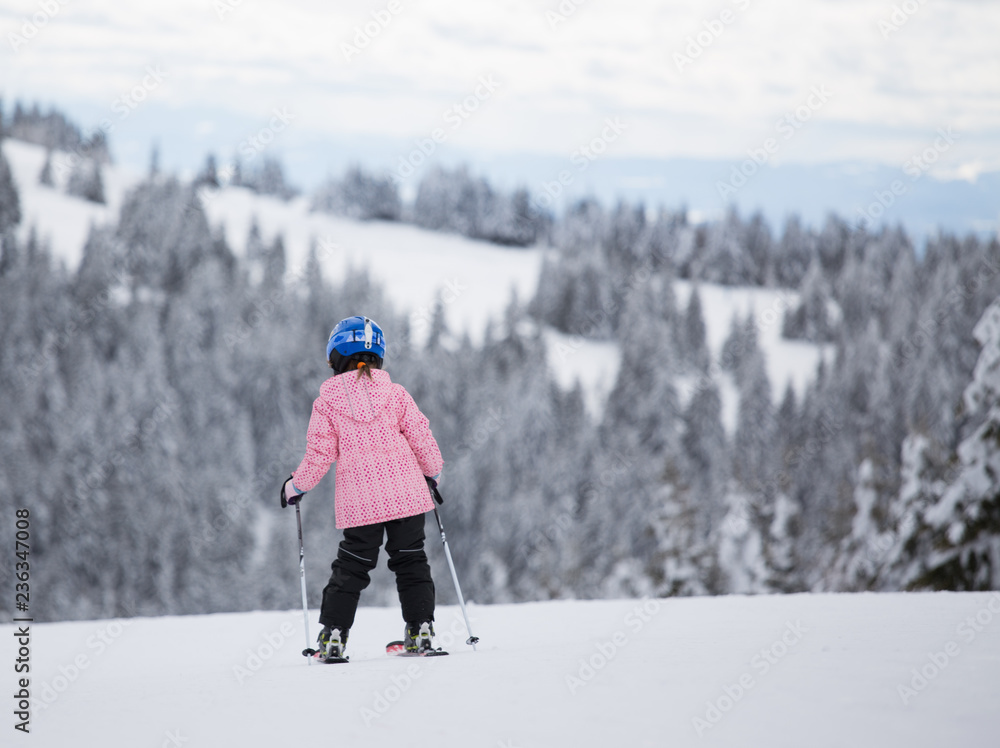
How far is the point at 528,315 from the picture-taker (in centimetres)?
9738

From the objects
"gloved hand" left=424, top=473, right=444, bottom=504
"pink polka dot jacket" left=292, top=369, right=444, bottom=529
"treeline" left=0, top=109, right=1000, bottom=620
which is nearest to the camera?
"pink polka dot jacket" left=292, top=369, right=444, bottom=529

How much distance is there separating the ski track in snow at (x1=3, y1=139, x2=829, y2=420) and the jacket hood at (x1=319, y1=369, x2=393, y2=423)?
69402 mm

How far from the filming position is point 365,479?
5.05 metres

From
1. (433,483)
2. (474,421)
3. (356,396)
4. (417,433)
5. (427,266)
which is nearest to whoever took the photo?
(356,396)

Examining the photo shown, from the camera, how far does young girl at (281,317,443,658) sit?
5035 millimetres

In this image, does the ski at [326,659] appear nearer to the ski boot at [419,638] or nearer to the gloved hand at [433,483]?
the ski boot at [419,638]

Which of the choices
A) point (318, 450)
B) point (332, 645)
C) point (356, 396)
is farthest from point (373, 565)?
point (356, 396)

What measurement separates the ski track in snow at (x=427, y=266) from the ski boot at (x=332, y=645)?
69.5 metres

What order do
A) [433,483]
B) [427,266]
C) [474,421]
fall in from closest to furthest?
[433,483]
[474,421]
[427,266]

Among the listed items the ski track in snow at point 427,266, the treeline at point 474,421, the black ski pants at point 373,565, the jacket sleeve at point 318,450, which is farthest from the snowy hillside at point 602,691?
the ski track in snow at point 427,266

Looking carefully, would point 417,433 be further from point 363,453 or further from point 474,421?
point 474,421

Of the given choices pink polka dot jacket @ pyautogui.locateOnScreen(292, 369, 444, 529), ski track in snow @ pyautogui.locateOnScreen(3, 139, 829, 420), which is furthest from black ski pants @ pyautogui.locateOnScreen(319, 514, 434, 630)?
ski track in snow @ pyautogui.locateOnScreen(3, 139, 829, 420)

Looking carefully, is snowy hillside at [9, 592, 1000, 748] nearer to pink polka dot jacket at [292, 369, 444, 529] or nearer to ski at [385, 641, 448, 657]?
ski at [385, 641, 448, 657]

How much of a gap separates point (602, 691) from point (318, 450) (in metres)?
2.26
